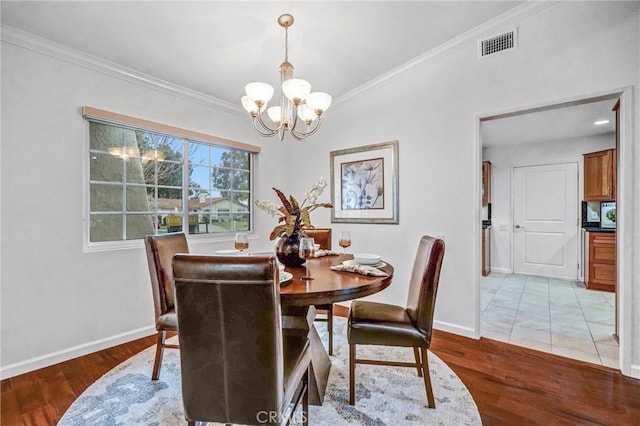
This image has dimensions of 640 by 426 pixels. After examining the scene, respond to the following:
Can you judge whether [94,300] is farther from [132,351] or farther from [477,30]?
[477,30]

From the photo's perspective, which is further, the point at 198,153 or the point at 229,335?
the point at 198,153

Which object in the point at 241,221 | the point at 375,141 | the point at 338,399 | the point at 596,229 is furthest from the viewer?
the point at 596,229

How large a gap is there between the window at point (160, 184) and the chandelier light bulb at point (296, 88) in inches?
68.8

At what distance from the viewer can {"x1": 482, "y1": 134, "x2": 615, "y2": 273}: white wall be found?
5.13m

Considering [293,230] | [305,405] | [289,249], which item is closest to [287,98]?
[293,230]

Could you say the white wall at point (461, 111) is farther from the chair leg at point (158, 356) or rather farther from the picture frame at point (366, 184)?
the chair leg at point (158, 356)

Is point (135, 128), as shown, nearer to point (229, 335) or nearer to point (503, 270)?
point (229, 335)

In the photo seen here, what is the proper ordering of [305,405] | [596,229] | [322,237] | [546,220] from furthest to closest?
[546,220]
[596,229]
[322,237]
[305,405]

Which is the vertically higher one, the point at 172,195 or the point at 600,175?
the point at 600,175

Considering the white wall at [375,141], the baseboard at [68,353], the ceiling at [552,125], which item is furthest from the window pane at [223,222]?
the ceiling at [552,125]

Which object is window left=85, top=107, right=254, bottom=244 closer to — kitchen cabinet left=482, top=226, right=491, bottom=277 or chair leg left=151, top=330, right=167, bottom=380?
chair leg left=151, top=330, right=167, bottom=380

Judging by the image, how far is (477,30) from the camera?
7.97 ft

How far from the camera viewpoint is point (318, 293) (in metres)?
1.30

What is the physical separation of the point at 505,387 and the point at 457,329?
83cm
